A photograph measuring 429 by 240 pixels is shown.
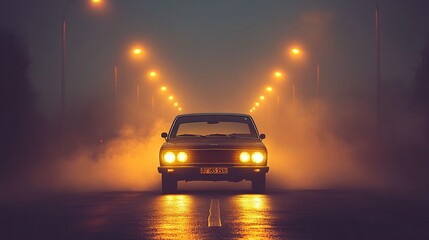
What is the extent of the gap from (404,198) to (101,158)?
19.1 meters

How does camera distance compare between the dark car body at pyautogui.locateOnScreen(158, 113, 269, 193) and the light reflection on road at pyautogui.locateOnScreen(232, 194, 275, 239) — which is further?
the dark car body at pyautogui.locateOnScreen(158, 113, 269, 193)

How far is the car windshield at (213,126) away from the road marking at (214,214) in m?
4.14

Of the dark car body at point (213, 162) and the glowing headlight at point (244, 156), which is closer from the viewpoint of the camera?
the dark car body at point (213, 162)

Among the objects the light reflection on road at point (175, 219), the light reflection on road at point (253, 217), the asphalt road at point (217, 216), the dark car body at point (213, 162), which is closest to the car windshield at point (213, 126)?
the dark car body at point (213, 162)

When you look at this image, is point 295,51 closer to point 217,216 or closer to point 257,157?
point 257,157

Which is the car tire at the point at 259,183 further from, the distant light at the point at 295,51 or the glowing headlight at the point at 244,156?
the distant light at the point at 295,51

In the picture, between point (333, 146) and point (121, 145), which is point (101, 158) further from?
point (333, 146)

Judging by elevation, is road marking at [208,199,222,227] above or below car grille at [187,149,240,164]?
below

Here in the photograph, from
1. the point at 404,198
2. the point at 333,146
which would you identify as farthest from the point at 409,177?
the point at 333,146

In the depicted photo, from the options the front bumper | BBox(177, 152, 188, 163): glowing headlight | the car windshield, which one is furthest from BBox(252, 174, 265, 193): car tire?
the car windshield

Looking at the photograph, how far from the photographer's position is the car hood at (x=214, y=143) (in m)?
20.8

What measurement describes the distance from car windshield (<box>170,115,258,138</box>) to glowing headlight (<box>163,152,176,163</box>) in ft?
4.59

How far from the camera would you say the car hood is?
68.1 feet

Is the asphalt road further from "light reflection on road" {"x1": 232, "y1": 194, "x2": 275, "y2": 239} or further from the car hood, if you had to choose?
the car hood
